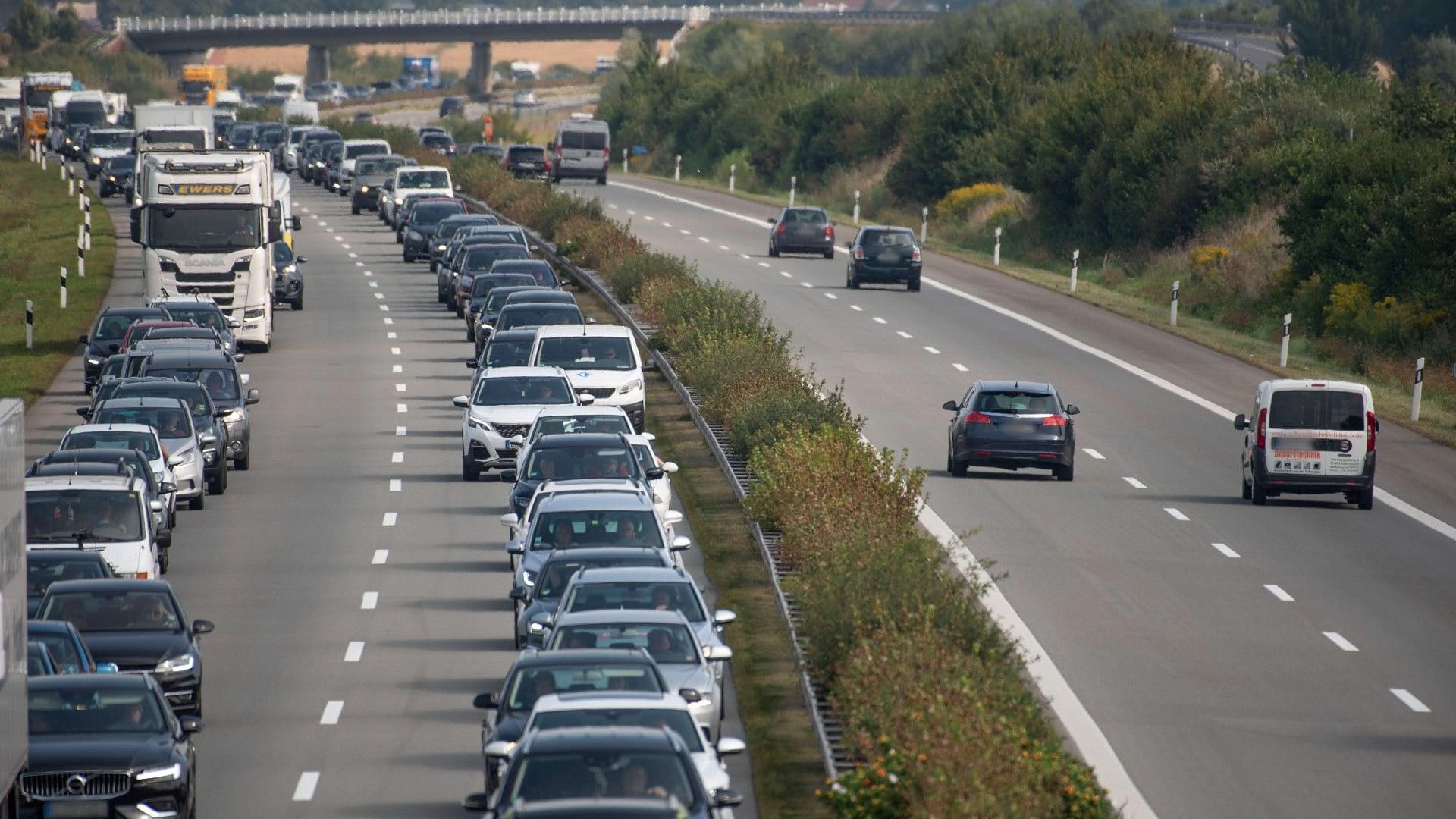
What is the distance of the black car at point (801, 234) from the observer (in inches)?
2527

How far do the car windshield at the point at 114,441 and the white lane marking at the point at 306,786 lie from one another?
11650 millimetres

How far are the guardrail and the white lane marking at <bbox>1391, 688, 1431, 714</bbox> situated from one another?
5219mm

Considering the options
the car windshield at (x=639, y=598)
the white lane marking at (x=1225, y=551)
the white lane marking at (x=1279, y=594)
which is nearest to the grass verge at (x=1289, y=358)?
the white lane marking at (x=1225, y=551)

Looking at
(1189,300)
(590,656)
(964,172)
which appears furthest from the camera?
(964,172)

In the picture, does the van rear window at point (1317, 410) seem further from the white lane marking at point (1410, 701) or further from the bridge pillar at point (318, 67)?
the bridge pillar at point (318, 67)

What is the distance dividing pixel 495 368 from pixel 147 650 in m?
14.8

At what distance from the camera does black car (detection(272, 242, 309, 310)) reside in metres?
52.9

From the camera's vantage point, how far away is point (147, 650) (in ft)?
62.2

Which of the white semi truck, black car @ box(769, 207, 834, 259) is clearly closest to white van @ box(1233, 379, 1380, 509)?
the white semi truck

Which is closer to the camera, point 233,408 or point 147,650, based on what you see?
point 147,650

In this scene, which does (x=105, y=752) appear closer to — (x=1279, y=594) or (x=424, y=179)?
(x=1279, y=594)

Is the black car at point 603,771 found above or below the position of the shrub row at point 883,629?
above

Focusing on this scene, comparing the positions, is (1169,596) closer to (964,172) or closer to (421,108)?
(964,172)

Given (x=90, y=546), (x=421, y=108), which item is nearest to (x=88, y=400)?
(x=90, y=546)
